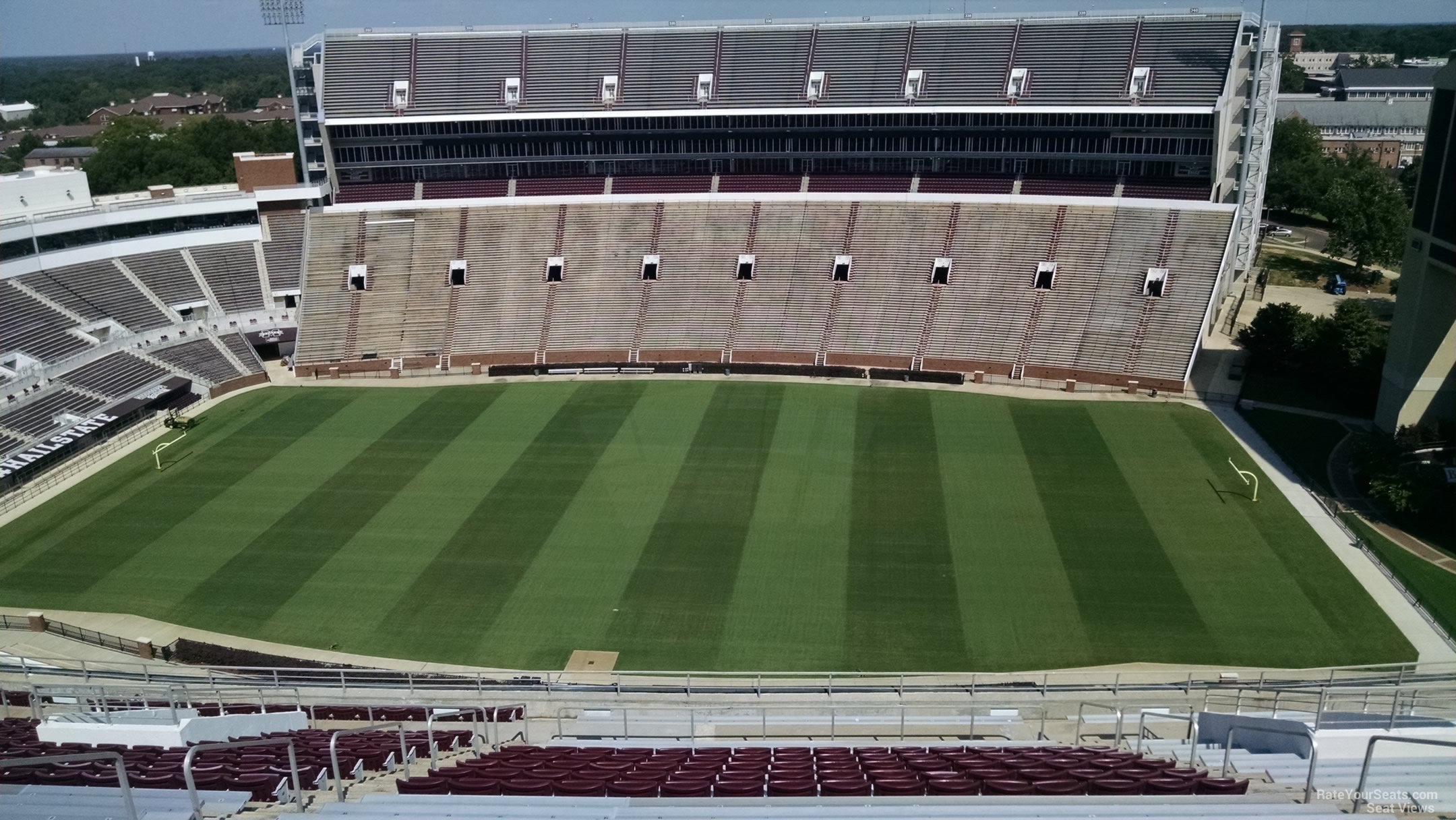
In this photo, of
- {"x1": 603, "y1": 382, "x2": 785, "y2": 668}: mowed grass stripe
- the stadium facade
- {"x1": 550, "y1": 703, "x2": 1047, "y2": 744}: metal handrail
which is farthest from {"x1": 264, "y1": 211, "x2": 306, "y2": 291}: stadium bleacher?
{"x1": 550, "y1": 703, "x2": 1047, "y2": 744}: metal handrail

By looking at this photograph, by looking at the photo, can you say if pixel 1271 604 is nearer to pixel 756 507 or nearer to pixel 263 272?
pixel 756 507

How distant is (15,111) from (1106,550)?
172m

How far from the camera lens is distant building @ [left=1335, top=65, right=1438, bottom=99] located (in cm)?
11725

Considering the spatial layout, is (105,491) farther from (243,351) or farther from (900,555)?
(900,555)

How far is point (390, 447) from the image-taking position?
39812 mm

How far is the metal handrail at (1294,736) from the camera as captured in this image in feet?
35.4

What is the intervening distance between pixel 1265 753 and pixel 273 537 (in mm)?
28287

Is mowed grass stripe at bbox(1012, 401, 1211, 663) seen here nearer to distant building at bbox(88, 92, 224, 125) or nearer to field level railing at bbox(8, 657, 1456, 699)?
field level railing at bbox(8, 657, 1456, 699)

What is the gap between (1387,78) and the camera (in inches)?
4700

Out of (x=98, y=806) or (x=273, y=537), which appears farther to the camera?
(x=273, y=537)

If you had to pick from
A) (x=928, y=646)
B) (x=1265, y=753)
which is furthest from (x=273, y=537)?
(x=1265, y=753)

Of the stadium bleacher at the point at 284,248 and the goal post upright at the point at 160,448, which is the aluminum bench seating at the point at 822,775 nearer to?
the goal post upright at the point at 160,448

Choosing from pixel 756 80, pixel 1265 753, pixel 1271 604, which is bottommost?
pixel 1271 604

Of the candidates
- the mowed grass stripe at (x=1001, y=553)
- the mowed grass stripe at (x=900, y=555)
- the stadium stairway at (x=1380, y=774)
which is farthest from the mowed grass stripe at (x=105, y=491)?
the stadium stairway at (x=1380, y=774)
